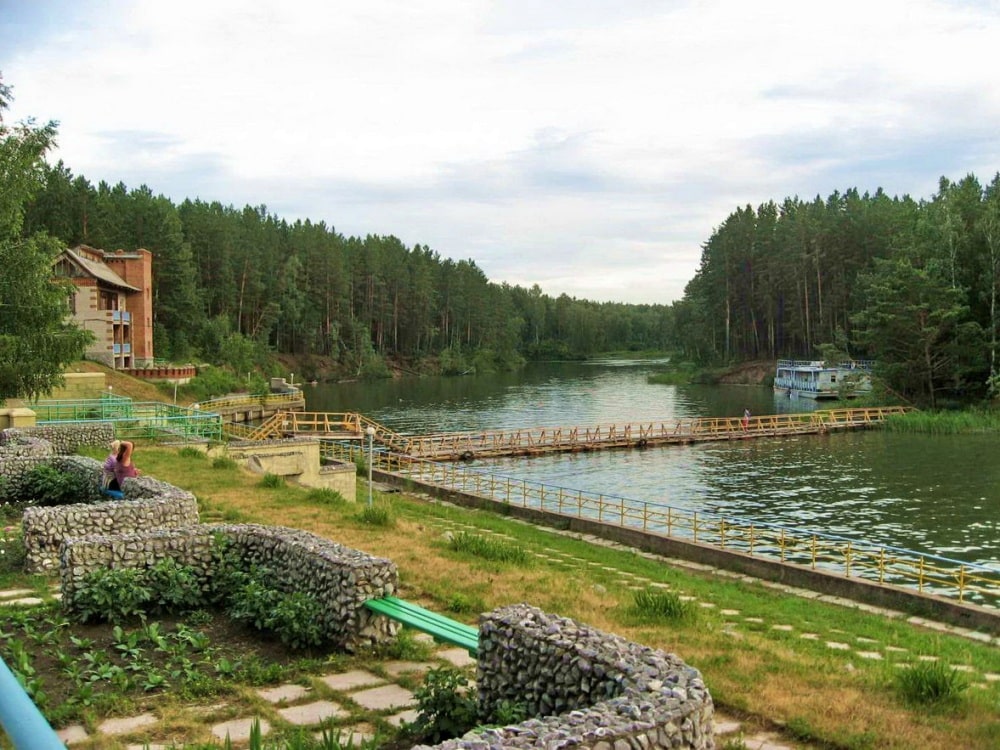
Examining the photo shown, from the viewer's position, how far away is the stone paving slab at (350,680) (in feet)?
27.8

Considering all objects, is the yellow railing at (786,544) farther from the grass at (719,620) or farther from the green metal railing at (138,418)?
the green metal railing at (138,418)

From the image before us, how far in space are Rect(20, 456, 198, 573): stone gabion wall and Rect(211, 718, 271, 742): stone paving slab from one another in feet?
21.7

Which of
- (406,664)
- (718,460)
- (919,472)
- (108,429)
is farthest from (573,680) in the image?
(718,460)

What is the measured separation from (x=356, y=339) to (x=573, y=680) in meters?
106

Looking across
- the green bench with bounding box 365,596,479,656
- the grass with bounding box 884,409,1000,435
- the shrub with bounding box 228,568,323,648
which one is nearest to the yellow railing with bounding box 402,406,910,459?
the grass with bounding box 884,409,1000,435

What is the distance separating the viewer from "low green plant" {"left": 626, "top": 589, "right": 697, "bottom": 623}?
11.3 m

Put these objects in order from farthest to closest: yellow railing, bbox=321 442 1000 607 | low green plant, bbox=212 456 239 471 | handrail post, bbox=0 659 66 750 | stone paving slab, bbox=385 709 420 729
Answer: low green plant, bbox=212 456 239 471
yellow railing, bbox=321 442 1000 607
stone paving slab, bbox=385 709 420 729
handrail post, bbox=0 659 66 750

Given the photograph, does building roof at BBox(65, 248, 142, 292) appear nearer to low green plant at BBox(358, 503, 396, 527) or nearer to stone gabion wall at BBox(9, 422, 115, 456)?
stone gabion wall at BBox(9, 422, 115, 456)

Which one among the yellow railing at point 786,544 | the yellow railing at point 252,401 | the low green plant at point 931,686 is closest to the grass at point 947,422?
the yellow railing at point 786,544

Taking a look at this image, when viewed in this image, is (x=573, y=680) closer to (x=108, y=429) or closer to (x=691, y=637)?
(x=691, y=637)

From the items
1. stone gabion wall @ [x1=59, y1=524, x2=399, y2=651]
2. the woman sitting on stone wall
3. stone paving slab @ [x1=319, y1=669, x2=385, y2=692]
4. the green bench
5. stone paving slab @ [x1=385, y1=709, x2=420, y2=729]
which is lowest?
stone paving slab @ [x1=319, y1=669, x2=385, y2=692]

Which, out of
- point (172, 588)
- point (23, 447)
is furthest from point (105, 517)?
point (23, 447)

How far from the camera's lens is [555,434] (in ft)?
164

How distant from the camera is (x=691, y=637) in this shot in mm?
10477
